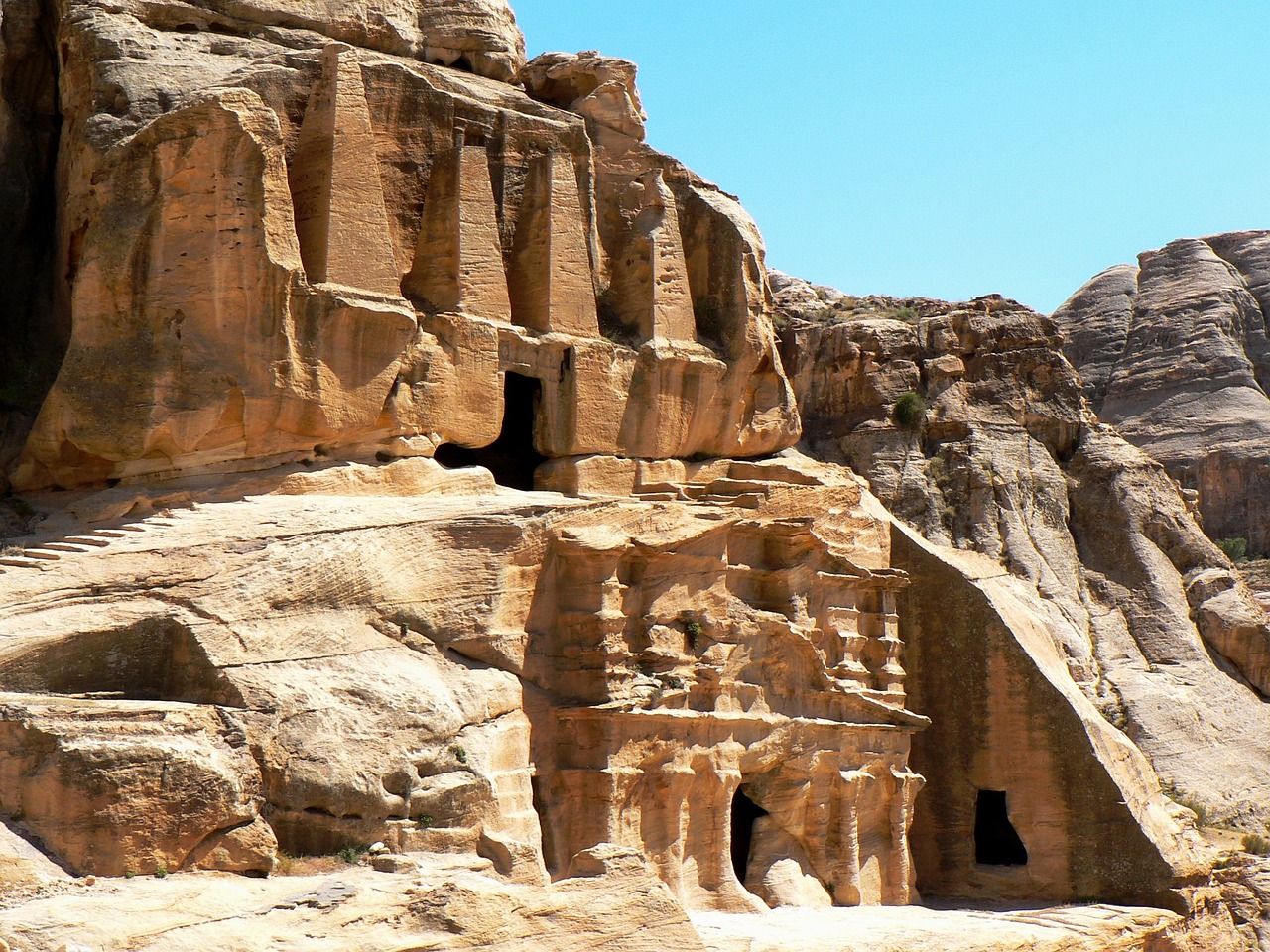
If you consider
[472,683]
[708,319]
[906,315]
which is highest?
[906,315]

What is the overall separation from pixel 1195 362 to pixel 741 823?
3021cm

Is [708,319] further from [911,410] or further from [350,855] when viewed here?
[350,855]

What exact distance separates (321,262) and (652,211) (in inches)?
282

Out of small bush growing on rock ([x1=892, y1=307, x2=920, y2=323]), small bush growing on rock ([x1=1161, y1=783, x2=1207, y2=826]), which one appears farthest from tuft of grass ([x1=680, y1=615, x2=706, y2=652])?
small bush growing on rock ([x1=892, y1=307, x2=920, y2=323])

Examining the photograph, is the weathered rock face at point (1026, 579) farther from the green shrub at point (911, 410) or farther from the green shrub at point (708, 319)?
the green shrub at point (708, 319)

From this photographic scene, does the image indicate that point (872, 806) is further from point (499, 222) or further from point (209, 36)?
point (209, 36)

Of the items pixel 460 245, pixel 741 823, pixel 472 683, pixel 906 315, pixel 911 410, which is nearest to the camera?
pixel 472 683

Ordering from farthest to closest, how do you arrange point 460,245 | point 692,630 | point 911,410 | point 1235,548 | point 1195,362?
point 1195,362, point 1235,548, point 911,410, point 460,245, point 692,630

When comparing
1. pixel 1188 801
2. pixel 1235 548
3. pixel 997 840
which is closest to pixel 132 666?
pixel 997 840

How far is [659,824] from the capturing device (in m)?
23.0

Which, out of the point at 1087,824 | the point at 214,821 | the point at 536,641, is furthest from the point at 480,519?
the point at 1087,824

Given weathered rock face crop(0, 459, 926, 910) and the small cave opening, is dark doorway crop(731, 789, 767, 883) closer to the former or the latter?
weathered rock face crop(0, 459, 926, 910)

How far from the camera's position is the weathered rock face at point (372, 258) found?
22203 mm

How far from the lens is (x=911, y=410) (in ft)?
134
